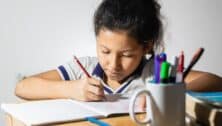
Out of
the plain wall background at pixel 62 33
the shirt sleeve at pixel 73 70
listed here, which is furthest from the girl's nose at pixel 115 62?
the plain wall background at pixel 62 33

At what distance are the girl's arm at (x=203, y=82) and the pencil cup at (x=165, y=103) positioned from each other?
1.09 ft

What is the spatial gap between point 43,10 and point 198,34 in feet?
2.20

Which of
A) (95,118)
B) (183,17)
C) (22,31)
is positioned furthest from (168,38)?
(95,118)

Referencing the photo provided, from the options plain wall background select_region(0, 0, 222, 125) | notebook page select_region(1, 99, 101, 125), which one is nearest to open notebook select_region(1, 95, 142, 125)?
notebook page select_region(1, 99, 101, 125)

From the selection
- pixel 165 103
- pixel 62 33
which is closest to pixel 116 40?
pixel 165 103

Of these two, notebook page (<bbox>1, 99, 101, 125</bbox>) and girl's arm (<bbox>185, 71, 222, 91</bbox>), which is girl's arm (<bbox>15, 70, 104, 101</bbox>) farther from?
girl's arm (<bbox>185, 71, 222, 91</bbox>)

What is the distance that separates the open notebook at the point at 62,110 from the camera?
0.67m

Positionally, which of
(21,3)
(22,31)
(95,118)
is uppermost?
(21,3)

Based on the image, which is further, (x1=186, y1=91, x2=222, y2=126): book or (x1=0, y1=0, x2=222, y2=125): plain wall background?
(x1=0, y1=0, x2=222, y2=125): plain wall background

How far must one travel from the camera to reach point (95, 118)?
0.68m

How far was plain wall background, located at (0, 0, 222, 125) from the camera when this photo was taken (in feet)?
4.87

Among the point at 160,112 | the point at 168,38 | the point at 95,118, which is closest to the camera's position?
the point at 160,112

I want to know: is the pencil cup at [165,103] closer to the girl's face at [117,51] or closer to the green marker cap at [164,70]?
the green marker cap at [164,70]

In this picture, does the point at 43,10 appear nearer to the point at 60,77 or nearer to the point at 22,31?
the point at 22,31
